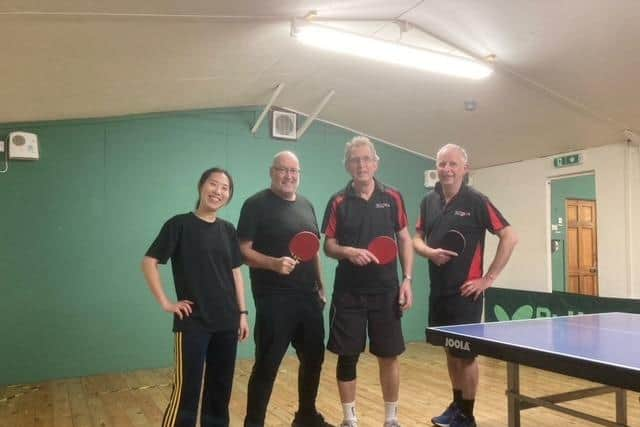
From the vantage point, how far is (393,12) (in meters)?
3.56

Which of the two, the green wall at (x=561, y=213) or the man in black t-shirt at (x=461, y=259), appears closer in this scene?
the man in black t-shirt at (x=461, y=259)

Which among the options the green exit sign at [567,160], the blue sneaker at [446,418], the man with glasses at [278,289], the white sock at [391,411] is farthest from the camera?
the green exit sign at [567,160]

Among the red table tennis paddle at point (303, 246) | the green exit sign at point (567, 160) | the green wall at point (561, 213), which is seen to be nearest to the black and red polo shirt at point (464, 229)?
the red table tennis paddle at point (303, 246)

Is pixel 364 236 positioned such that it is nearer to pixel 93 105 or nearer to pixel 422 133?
pixel 93 105

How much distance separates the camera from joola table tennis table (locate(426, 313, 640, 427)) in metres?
1.57

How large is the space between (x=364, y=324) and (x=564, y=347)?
1.18 meters

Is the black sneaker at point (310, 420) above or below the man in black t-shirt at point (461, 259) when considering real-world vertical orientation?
below

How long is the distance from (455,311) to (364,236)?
68 cm

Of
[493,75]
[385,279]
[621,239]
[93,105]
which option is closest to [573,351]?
[385,279]

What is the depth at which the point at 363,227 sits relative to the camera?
288cm

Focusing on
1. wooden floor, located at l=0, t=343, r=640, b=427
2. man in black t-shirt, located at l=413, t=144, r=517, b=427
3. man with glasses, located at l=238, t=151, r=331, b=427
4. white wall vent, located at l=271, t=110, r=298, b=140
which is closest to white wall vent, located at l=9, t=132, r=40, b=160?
wooden floor, located at l=0, t=343, r=640, b=427

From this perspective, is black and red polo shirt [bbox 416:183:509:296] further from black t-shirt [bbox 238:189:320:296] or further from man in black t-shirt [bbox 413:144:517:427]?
black t-shirt [bbox 238:189:320:296]

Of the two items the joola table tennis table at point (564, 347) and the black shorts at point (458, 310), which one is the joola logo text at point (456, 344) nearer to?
the joola table tennis table at point (564, 347)

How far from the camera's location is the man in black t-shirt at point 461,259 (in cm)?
296
